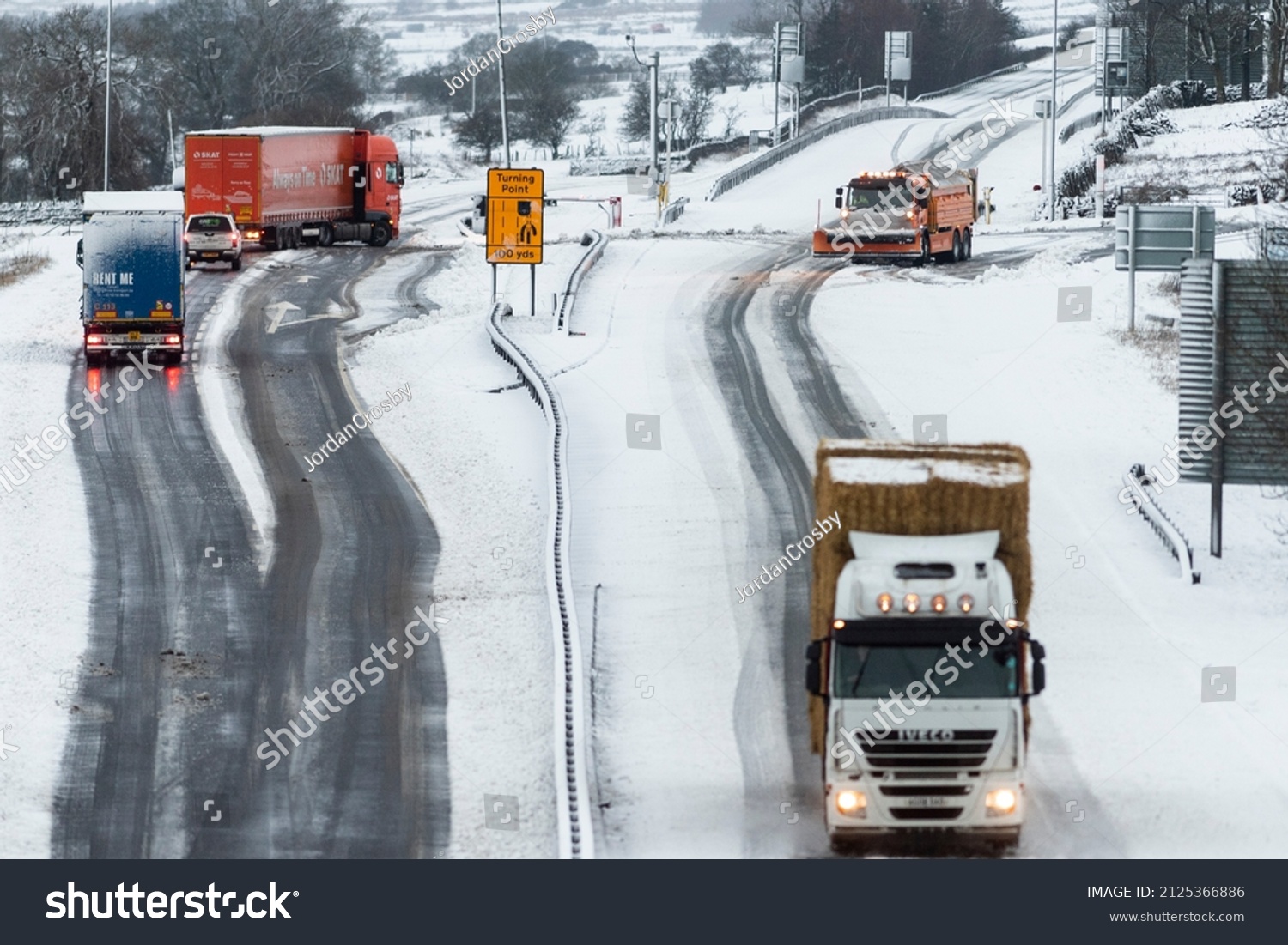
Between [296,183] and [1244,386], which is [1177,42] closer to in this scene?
[296,183]

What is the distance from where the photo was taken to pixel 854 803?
548 inches

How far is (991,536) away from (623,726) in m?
4.55

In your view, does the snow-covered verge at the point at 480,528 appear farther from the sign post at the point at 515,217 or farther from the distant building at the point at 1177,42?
the distant building at the point at 1177,42

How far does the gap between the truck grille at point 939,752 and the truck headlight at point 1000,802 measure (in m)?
0.25

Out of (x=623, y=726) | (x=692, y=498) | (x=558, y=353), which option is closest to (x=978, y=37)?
(x=558, y=353)

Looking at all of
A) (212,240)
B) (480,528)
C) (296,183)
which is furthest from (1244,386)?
(296,183)

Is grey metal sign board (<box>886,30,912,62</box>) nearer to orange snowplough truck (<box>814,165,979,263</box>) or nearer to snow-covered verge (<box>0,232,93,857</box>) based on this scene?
orange snowplough truck (<box>814,165,979,263</box>)

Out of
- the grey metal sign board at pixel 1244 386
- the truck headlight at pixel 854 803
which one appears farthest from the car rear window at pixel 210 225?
the truck headlight at pixel 854 803

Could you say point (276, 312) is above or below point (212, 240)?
below

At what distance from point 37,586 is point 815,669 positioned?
1148 cm

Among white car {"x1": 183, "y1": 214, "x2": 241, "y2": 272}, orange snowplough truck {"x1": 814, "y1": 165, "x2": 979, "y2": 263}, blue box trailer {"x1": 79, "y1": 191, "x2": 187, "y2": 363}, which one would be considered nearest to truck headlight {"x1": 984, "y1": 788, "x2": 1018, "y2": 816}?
blue box trailer {"x1": 79, "y1": 191, "x2": 187, "y2": 363}

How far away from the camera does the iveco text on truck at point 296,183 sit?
1994 inches

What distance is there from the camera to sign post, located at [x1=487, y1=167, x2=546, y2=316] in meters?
36.0

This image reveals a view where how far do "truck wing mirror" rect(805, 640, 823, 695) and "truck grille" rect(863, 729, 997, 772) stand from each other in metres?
0.56
